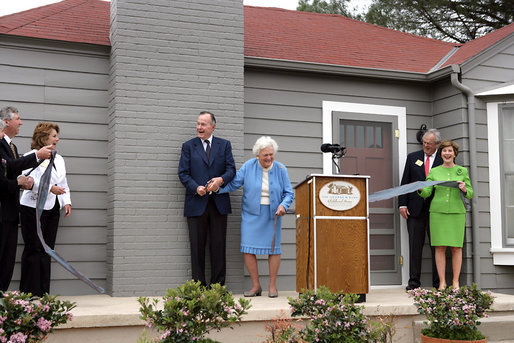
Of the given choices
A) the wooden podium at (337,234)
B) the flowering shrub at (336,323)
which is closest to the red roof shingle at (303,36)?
the wooden podium at (337,234)

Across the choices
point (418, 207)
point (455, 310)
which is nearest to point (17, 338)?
point (455, 310)

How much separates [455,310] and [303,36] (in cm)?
457

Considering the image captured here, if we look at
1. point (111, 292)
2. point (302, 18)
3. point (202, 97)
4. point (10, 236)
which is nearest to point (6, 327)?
point (10, 236)

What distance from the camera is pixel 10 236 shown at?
4562mm

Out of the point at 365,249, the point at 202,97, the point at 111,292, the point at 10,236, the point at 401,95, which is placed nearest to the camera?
the point at 10,236

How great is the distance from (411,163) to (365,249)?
6.20 feet

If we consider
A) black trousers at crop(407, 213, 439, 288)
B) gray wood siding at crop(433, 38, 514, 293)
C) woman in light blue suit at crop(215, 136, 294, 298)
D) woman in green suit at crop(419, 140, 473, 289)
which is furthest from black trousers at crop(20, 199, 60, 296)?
gray wood siding at crop(433, 38, 514, 293)

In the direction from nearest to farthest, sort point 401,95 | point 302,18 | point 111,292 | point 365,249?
1. point 365,249
2. point 111,292
3. point 401,95
4. point 302,18

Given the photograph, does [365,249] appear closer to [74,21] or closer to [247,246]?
[247,246]

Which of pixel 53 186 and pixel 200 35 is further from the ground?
pixel 200 35

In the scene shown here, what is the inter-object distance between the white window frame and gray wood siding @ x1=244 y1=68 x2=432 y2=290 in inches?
31.2

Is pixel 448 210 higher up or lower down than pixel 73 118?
lower down

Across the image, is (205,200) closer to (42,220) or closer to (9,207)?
(42,220)

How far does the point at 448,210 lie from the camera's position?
588 cm
